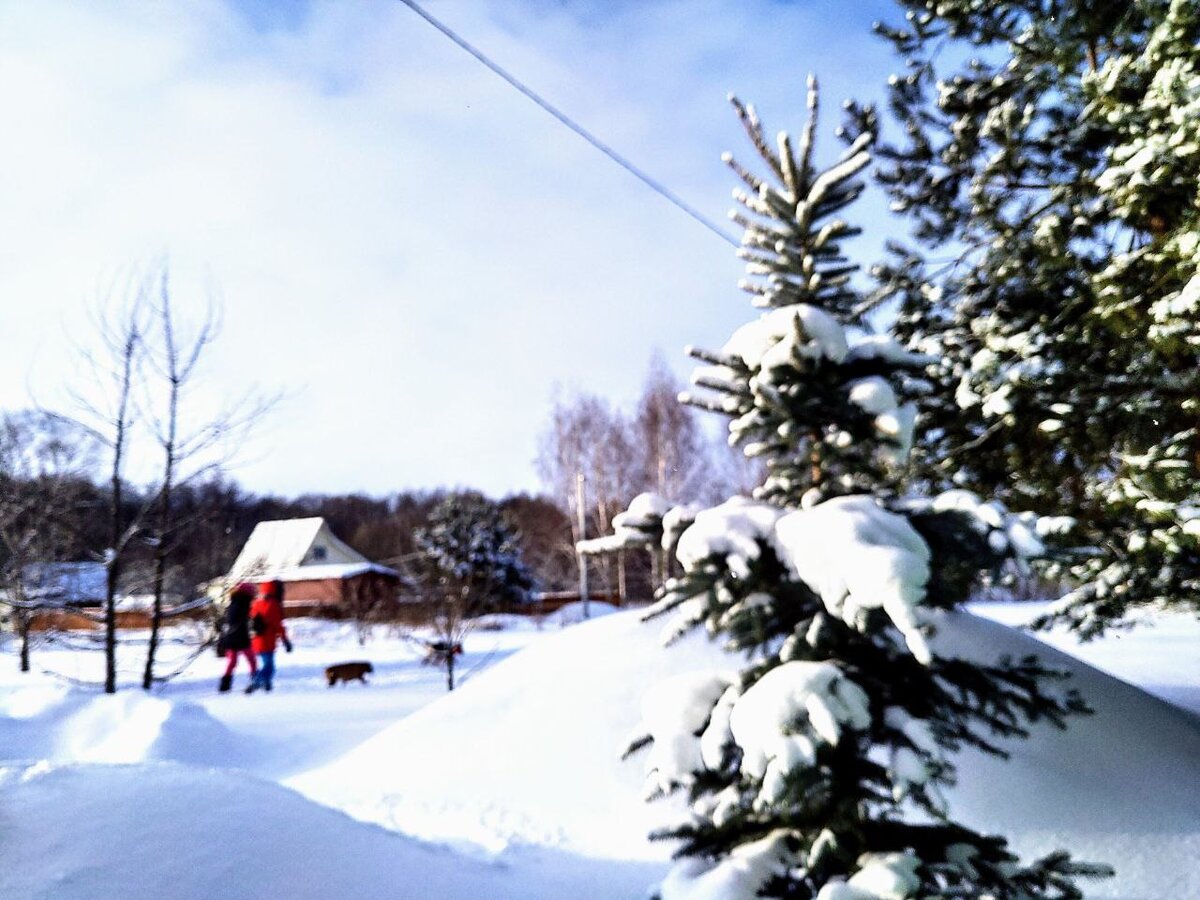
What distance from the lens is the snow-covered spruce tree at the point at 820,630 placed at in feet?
6.54

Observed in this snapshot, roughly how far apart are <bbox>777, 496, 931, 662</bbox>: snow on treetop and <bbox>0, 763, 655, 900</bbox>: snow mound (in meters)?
2.16

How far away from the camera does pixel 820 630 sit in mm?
2305

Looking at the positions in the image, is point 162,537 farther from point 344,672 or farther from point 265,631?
point 344,672

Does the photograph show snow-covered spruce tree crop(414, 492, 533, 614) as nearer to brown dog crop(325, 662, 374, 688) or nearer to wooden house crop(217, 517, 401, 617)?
wooden house crop(217, 517, 401, 617)

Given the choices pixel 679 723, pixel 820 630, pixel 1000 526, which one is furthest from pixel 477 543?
pixel 1000 526

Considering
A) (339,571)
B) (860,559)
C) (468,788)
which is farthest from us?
(339,571)

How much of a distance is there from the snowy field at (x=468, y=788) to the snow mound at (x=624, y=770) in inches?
0.6

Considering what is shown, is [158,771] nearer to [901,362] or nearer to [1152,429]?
[901,362]

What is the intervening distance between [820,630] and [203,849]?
2.39m

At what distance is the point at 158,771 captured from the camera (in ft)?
11.8

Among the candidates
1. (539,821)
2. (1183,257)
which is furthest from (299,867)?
(1183,257)

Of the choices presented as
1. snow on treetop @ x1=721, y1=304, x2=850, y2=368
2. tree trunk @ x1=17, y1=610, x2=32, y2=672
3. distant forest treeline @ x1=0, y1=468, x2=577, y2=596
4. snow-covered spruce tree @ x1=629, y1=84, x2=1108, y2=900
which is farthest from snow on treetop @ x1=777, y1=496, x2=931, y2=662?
tree trunk @ x1=17, y1=610, x2=32, y2=672

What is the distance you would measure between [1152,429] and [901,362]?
3.57m

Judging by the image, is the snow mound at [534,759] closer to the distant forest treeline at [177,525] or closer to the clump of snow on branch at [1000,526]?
the clump of snow on branch at [1000,526]
